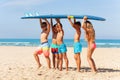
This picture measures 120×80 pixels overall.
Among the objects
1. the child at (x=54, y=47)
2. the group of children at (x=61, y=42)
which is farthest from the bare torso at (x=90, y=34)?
the child at (x=54, y=47)

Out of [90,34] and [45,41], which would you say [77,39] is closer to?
[90,34]

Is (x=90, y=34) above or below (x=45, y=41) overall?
above

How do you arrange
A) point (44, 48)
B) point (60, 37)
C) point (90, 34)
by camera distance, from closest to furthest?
point (90, 34)
point (60, 37)
point (44, 48)

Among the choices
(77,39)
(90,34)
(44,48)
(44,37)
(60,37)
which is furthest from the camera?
(44,37)

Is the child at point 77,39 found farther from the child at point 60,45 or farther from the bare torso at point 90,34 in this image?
the child at point 60,45

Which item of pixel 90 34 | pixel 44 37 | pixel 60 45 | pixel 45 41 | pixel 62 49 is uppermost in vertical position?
pixel 90 34

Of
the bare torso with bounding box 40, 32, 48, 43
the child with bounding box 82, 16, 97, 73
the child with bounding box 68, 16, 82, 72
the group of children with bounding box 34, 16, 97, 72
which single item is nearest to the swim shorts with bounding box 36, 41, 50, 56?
the group of children with bounding box 34, 16, 97, 72

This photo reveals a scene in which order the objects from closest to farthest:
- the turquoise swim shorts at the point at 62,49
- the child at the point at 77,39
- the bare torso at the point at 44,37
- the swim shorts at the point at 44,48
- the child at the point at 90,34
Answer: the child at the point at 90,34, the child at the point at 77,39, the turquoise swim shorts at the point at 62,49, the swim shorts at the point at 44,48, the bare torso at the point at 44,37

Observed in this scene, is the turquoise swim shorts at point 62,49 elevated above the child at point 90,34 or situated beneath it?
situated beneath

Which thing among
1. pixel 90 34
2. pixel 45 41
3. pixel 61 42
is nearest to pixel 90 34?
pixel 90 34

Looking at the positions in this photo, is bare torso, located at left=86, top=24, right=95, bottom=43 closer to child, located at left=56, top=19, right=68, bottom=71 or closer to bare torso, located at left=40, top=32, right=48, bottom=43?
child, located at left=56, top=19, right=68, bottom=71

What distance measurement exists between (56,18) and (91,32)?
58.9 inches

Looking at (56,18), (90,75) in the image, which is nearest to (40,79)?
(90,75)

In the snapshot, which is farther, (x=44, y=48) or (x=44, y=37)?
(x=44, y=37)
